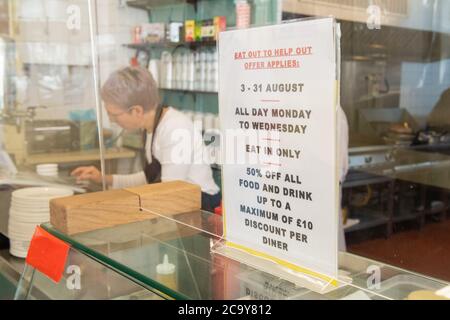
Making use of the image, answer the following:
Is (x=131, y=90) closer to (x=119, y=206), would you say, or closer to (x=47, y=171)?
(x=47, y=171)

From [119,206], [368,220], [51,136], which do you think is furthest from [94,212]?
[368,220]

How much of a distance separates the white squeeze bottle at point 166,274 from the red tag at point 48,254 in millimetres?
238

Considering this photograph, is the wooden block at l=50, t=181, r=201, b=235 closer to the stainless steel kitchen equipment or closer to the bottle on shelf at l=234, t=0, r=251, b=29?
the stainless steel kitchen equipment

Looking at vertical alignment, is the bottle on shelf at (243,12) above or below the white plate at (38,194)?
A: above

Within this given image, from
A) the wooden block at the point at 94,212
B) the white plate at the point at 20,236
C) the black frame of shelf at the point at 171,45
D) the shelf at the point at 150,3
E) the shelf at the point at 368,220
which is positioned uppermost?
the shelf at the point at 150,3

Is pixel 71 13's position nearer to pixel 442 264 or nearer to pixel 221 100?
pixel 221 100

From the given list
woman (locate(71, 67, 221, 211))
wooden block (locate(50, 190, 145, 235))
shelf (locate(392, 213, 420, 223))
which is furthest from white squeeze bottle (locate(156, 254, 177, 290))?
shelf (locate(392, 213, 420, 223))

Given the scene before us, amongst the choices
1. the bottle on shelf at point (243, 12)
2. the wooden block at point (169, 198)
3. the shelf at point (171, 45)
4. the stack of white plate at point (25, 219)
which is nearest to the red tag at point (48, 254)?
the wooden block at point (169, 198)

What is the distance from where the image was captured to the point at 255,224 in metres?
0.76

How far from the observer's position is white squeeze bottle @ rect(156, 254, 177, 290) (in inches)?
28.8

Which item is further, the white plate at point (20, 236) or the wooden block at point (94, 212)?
the white plate at point (20, 236)

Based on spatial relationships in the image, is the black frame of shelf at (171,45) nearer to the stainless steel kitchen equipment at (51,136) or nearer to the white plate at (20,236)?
the stainless steel kitchen equipment at (51,136)

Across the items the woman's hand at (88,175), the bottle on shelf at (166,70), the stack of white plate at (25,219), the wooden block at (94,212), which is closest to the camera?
the wooden block at (94,212)

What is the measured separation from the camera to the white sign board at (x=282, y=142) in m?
0.64
